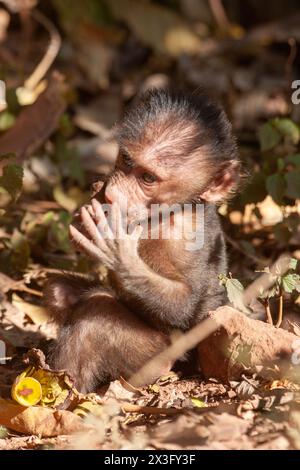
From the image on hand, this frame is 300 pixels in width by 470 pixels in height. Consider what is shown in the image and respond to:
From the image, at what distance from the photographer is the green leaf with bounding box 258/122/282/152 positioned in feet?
23.3

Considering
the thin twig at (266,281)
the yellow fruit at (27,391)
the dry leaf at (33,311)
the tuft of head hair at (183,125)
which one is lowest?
the dry leaf at (33,311)

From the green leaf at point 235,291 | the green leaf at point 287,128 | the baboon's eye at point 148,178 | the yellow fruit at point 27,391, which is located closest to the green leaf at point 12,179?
the baboon's eye at point 148,178

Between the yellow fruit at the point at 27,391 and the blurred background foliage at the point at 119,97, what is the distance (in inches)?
57.0

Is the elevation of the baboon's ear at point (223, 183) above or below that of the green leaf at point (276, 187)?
above

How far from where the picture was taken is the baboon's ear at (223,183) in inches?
232

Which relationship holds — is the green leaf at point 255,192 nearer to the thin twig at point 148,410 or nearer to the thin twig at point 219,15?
the thin twig at point 148,410

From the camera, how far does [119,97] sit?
37.9ft

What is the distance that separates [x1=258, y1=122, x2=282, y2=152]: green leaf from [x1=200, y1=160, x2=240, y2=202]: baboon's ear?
1.24 metres

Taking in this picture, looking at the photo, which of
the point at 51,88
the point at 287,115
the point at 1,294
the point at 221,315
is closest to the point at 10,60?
the point at 51,88

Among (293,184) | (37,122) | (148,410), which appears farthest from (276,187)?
(148,410)

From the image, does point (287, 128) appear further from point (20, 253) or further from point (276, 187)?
point (20, 253)

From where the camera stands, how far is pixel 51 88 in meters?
7.97

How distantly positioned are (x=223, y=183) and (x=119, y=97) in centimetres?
589

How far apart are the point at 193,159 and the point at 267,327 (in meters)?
1.18
